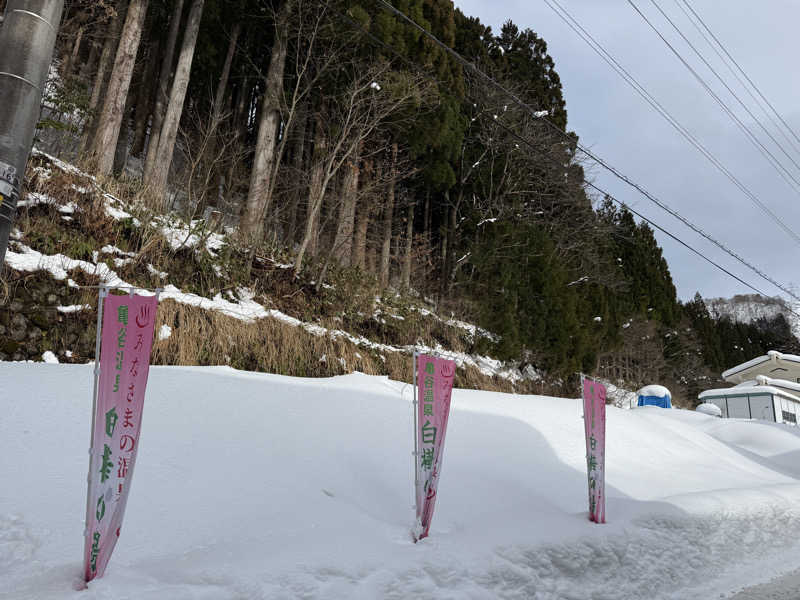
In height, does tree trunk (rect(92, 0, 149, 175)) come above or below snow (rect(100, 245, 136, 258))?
above

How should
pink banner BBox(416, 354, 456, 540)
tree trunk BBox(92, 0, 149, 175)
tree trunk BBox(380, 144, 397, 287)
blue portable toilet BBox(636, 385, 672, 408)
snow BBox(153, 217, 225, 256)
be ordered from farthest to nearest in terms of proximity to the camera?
blue portable toilet BBox(636, 385, 672, 408), tree trunk BBox(380, 144, 397, 287), tree trunk BBox(92, 0, 149, 175), snow BBox(153, 217, 225, 256), pink banner BBox(416, 354, 456, 540)

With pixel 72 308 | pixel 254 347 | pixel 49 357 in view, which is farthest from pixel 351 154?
pixel 49 357

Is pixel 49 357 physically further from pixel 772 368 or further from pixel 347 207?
pixel 772 368

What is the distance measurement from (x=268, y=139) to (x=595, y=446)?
823 centimetres

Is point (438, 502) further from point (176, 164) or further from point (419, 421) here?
point (176, 164)

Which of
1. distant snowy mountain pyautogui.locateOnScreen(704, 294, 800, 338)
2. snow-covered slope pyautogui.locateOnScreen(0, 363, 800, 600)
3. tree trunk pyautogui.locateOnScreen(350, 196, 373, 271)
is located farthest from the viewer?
distant snowy mountain pyautogui.locateOnScreen(704, 294, 800, 338)

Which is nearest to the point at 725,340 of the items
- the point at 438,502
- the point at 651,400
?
the point at 651,400

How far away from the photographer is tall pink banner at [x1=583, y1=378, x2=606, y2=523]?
4301 mm

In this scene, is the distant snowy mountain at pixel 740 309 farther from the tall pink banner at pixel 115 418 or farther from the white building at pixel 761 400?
A: the tall pink banner at pixel 115 418

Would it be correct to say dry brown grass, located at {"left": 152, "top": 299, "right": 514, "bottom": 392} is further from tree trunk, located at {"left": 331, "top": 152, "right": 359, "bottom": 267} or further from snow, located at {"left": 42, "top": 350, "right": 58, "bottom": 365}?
tree trunk, located at {"left": 331, "top": 152, "right": 359, "bottom": 267}

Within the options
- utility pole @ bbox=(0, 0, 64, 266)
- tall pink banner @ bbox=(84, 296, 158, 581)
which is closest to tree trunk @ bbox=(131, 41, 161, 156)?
tall pink banner @ bbox=(84, 296, 158, 581)

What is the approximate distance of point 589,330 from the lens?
14.8 m

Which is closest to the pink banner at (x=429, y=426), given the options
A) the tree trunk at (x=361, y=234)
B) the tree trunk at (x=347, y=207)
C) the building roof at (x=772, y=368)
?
the tree trunk at (x=347, y=207)

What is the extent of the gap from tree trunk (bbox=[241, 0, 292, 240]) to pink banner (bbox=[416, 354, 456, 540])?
6.35m
